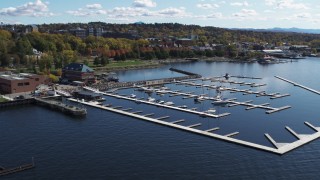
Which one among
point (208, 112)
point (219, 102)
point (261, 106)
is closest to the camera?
point (208, 112)

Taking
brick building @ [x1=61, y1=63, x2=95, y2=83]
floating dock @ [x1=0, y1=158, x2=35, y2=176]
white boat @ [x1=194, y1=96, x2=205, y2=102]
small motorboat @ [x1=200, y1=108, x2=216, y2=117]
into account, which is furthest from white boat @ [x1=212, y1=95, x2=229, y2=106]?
floating dock @ [x1=0, y1=158, x2=35, y2=176]

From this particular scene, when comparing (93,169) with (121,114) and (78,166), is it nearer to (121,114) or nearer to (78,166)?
(78,166)

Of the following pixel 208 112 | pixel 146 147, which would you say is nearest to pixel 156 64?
pixel 208 112

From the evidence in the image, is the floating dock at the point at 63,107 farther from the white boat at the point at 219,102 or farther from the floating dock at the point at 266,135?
the white boat at the point at 219,102

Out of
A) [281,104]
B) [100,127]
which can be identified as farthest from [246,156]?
[281,104]

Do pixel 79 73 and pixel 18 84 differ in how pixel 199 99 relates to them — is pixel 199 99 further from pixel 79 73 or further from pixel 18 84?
pixel 18 84

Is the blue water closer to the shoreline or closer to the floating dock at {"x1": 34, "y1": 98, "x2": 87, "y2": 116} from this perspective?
the floating dock at {"x1": 34, "y1": 98, "x2": 87, "y2": 116}
